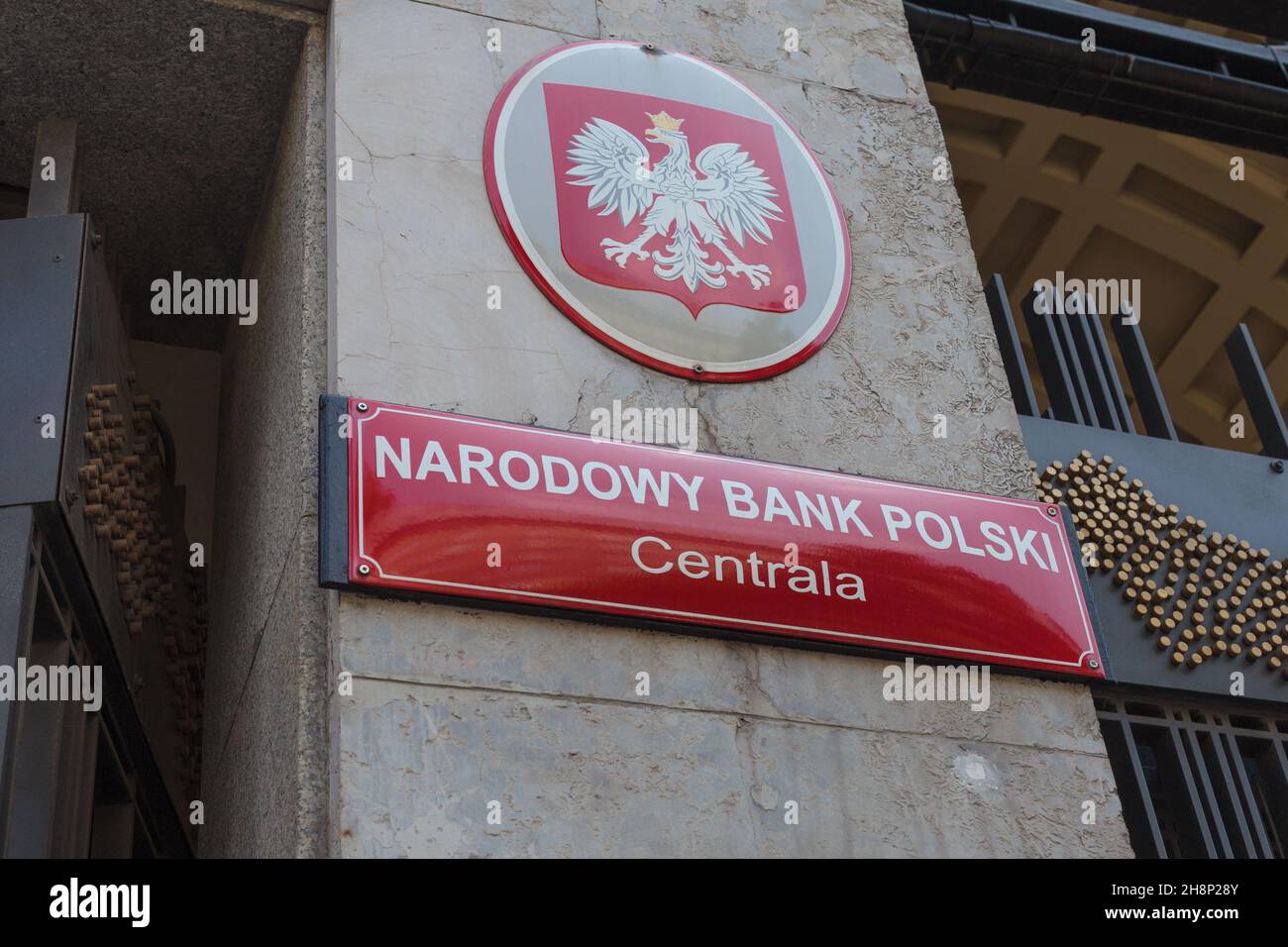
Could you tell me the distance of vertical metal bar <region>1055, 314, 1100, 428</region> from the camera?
689 centimetres

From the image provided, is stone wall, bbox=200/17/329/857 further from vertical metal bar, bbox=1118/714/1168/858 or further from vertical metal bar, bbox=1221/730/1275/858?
vertical metal bar, bbox=1221/730/1275/858

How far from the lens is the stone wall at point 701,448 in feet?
13.1

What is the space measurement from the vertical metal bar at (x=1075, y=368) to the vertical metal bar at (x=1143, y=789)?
157 centimetres

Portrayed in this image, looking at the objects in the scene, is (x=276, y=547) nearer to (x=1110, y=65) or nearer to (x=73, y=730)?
(x=73, y=730)

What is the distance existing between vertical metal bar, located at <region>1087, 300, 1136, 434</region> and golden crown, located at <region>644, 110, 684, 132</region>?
236 cm

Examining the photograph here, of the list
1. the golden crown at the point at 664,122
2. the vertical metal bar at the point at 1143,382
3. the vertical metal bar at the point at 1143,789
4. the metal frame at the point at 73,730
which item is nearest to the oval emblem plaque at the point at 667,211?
the golden crown at the point at 664,122

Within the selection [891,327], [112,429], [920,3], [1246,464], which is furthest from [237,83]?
[1246,464]

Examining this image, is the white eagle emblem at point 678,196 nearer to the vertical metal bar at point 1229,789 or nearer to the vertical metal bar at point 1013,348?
the vertical metal bar at point 1013,348

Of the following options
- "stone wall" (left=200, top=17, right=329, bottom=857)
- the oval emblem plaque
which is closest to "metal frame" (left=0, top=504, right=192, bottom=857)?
"stone wall" (left=200, top=17, right=329, bottom=857)

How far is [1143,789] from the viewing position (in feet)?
17.7

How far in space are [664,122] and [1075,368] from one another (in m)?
2.46
